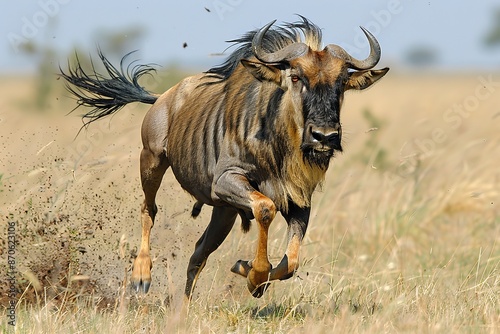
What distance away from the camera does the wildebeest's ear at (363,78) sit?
719 cm

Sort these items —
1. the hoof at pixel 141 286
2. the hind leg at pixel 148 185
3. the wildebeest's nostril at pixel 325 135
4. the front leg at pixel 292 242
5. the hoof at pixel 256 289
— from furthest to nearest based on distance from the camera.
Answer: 1. the hind leg at pixel 148 185
2. the hoof at pixel 141 286
3. the front leg at pixel 292 242
4. the hoof at pixel 256 289
5. the wildebeest's nostril at pixel 325 135

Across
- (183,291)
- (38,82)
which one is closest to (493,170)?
(183,291)

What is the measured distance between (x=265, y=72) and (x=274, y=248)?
2.74 metres

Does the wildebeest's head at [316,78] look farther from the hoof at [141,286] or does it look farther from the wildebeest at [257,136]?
the hoof at [141,286]

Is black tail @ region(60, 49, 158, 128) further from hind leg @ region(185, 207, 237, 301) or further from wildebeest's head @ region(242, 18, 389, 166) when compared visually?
wildebeest's head @ region(242, 18, 389, 166)

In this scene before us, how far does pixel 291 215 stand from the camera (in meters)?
7.49

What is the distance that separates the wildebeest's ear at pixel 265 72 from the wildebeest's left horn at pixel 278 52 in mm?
63

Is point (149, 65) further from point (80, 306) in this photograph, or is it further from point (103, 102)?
point (80, 306)

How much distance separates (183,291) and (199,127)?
1580mm

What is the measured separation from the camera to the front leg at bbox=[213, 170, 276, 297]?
22.5 ft

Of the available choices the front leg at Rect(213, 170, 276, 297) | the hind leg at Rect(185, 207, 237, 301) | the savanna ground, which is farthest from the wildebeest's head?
the hind leg at Rect(185, 207, 237, 301)

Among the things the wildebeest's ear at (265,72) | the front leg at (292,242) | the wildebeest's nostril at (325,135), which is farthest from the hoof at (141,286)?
the wildebeest's nostril at (325,135)

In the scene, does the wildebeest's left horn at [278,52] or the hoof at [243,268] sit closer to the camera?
the wildebeest's left horn at [278,52]

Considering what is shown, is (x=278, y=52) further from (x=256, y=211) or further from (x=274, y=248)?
(x=274, y=248)
